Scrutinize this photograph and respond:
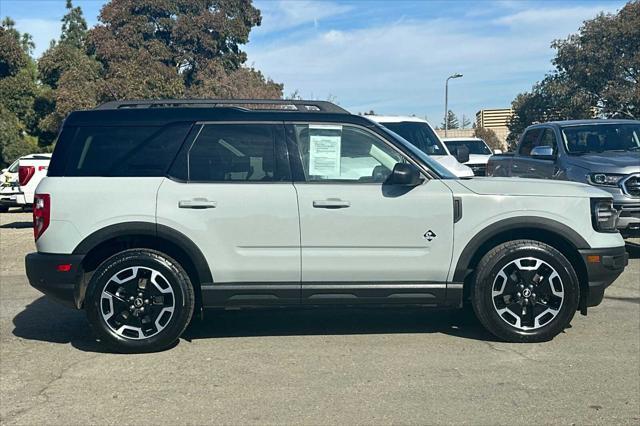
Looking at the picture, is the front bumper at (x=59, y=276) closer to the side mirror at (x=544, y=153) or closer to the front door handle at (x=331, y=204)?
the front door handle at (x=331, y=204)

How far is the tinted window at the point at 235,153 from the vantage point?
5.27 metres

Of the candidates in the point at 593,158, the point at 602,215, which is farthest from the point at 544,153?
the point at 602,215

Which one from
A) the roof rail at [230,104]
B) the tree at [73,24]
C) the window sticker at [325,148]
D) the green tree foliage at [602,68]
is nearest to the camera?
the window sticker at [325,148]

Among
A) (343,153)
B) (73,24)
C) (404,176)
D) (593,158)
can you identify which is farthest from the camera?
(73,24)

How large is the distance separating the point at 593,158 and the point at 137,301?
699 centimetres

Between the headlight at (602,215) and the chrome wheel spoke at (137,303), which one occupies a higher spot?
the headlight at (602,215)

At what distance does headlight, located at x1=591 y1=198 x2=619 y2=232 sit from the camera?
5.34 metres

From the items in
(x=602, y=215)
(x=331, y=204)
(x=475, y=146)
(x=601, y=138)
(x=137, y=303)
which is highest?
(x=475, y=146)

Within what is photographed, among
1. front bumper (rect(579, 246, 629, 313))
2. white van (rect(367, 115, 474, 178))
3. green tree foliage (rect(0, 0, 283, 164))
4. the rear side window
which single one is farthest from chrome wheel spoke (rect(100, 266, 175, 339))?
green tree foliage (rect(0, 0, 283, 164))

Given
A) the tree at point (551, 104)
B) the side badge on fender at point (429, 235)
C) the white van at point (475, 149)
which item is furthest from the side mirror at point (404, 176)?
the tree at point (551, 104)

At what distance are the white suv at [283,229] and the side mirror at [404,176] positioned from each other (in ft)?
0.05

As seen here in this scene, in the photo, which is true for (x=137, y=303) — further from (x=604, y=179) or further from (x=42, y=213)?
(x=604, y=179)

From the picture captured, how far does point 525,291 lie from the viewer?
529cm

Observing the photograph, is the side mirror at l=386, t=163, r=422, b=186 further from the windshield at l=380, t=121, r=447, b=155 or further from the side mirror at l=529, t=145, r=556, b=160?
the windshield at l=380, t=121, r=447, b=155
